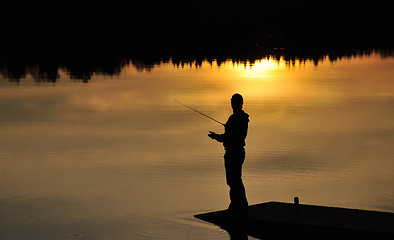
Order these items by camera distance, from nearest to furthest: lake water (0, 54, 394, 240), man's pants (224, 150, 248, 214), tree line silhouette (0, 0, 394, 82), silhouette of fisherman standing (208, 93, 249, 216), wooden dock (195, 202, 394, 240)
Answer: wooden dock (195, 202, 394, 240)
silhouette of fisherman standing (208, 93, 249, 216)
man's pants (224, 150, 248, 214)
lake water (0, 54, 394, 240)
tree line silhouette (0, 0, 394, 82)

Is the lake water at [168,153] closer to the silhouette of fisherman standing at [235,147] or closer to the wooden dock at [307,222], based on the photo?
the wooden dock at [307,222]

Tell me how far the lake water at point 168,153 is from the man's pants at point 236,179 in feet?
1.54

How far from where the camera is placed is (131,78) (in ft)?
134

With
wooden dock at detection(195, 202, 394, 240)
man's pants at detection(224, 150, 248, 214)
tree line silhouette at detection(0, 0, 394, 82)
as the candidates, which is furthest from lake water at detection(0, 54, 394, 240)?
tree line silhouette at detection(0, 0, 394, 82)

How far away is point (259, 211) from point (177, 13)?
83.4 meters

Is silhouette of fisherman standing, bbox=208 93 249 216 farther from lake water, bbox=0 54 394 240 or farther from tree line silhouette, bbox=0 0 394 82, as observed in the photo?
tree line silhouette, bbox=0 0 394 82

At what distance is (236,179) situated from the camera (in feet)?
47.5

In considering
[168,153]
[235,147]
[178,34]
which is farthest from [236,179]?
[178,34]

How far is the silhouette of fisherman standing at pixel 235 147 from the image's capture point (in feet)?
46.7

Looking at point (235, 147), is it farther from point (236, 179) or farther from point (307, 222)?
point (307, 222)

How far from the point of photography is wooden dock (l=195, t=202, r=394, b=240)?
1337 cm

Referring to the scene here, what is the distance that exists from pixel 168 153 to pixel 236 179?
6.53 meters

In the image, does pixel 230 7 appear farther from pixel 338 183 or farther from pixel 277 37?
pixel 338 183

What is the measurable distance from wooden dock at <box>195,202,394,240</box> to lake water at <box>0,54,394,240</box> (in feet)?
1.06
